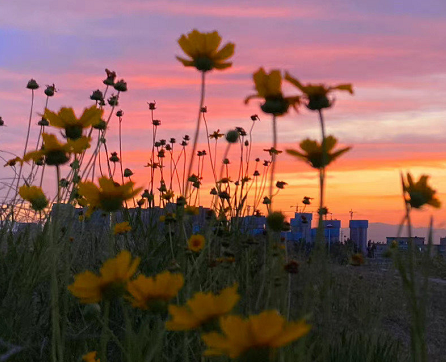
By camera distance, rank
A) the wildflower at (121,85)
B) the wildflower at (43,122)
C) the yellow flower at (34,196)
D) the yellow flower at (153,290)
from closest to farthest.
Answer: the yellow flower at (153,290) < the yellow flower at (34,196) < the wildflower at (121,85) < the wildflower at (43,122)

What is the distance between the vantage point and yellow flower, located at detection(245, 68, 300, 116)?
139 centimetres

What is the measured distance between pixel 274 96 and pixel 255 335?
2.39ft

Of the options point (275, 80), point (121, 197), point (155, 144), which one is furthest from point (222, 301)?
point (155, 144)

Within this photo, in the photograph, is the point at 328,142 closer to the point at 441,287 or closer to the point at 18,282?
the point at 18,282

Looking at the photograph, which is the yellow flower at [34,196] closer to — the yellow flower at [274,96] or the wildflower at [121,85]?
the wildflower at [121,85]

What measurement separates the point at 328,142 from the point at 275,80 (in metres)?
0.18

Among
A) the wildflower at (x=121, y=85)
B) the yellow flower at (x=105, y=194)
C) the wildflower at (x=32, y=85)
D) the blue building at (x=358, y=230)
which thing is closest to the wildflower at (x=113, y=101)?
the wildflower at (x=121, y=85)

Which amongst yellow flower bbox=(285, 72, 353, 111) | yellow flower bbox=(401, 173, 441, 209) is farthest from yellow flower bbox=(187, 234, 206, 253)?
yellow flower bbox=(285, 72, 353, 111)

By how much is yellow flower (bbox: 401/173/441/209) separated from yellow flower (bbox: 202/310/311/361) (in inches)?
31.3

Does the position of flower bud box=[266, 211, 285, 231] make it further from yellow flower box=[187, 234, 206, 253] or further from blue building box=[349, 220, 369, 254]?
blue building box=[349, 220, 369, 254]

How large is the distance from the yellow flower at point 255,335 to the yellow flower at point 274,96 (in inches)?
26.8

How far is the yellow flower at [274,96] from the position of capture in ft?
4.56

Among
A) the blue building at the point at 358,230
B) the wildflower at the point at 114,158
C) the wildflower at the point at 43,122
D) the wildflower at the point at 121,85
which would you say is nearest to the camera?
the wildflower at the point at 121,85

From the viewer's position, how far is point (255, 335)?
77cm
